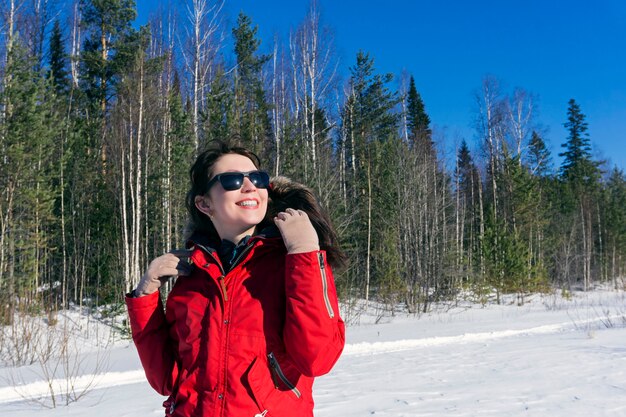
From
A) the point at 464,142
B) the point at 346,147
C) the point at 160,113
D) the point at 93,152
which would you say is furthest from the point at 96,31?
the point at 464,142

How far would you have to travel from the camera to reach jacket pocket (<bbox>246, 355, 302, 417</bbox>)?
136 cm

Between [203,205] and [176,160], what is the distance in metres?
14.7

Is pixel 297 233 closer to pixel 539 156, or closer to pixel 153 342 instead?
pixel 153 342

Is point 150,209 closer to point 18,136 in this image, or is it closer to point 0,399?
point 18,136

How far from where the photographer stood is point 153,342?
160 cm

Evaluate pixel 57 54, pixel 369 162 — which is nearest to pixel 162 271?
pixel 369 162

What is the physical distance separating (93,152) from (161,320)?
18.8m

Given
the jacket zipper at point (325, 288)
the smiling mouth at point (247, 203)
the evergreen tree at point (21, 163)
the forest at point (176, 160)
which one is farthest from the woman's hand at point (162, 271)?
the evergreen tree at point (21, 163)

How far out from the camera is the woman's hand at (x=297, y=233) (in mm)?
1386

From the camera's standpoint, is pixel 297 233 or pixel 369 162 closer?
pixel 297 233

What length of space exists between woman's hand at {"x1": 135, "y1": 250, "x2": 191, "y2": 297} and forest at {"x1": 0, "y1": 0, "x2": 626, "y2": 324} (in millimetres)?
8301

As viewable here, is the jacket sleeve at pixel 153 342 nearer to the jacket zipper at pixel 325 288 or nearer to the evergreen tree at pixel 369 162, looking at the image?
the jacket zipper at pixel 325 288

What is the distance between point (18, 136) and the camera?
13.1 metres

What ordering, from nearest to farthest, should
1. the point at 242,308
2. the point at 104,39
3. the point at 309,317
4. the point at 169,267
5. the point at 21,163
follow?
the point at 309,317 < the point at 242,308 < the point at 169,267 < the point at 21,163 < the point at 104,39
